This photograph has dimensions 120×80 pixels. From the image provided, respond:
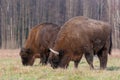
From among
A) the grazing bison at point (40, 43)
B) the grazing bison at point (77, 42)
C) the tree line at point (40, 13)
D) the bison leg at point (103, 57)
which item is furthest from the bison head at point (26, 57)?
the tree line at point (40, 13)

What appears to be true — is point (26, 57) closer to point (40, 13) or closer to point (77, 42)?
point (77, 42)

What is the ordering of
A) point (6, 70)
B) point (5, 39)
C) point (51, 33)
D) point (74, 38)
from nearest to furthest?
point (6, 70)
point (74, 38)
point (51, 33)
point (5, 39)

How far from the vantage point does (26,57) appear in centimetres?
1841

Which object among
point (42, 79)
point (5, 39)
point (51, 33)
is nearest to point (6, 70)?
point (42, 79)

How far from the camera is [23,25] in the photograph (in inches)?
1407

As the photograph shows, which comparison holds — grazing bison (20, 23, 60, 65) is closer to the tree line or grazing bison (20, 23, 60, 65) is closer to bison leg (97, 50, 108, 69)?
bison leg (97, 50, 108, 69)

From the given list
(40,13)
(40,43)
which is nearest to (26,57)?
(40,43)

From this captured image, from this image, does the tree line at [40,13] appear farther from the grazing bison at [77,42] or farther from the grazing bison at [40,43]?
the grazing bison at [77,42]

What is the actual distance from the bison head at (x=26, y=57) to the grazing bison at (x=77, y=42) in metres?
3.80

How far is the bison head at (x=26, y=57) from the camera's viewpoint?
18359 millimetres

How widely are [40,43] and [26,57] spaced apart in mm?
907

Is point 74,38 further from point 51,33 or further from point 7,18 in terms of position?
point 7,18

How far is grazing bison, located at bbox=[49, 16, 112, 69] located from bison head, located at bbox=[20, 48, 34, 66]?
3.80 metres

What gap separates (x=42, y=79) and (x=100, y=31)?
16.6 feet
